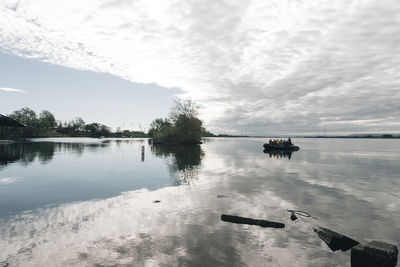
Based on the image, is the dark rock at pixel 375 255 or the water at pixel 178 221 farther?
the water at pixel 178 221

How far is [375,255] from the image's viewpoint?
495 cm

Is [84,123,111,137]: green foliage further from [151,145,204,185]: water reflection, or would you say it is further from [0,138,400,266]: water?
[0,138,400,266]: water

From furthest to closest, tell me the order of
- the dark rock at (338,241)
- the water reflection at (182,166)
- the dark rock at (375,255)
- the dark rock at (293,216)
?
the water reflection at (182,166)
the dark rock at (293,216)
the dark rock at (338,241)
the dark rock at (375,255)

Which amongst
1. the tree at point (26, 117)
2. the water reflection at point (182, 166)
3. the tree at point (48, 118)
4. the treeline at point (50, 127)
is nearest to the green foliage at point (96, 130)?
the treeline at point (50, 127)

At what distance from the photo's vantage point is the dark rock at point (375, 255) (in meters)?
4.84

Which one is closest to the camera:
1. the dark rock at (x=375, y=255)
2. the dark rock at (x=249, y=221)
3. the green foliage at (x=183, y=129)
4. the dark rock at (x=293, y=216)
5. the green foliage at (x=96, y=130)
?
the dark rock at (x=375, y=255)

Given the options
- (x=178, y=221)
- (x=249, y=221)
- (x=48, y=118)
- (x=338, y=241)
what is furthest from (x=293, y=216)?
(x=48, y=118)

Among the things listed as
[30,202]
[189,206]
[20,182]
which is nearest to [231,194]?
[189,206]

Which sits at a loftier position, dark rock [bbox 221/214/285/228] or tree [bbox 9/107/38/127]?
tree [bbox 9/107/38/127]

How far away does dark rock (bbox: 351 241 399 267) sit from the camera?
484cm

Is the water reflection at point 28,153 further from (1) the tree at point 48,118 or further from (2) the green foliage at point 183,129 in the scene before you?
(1) the tree at point 48,118

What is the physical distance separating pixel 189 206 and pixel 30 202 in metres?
8.24

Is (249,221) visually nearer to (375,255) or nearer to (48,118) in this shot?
(375,255)

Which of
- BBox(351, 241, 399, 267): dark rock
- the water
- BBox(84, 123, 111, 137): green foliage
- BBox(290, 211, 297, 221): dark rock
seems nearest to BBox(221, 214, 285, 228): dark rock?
the water
